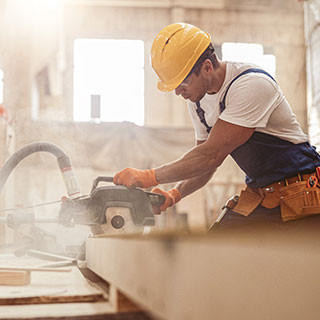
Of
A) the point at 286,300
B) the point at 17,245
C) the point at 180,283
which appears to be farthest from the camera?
the point at 17,245

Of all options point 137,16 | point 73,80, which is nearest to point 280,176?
point 73,80

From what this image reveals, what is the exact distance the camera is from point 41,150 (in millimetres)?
2326

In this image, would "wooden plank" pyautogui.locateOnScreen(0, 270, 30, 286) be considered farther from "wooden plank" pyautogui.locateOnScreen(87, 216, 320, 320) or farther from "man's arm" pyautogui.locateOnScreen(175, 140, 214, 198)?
"man's arm" pyautogui.locateOnScreen(175, 140, 214, 198)

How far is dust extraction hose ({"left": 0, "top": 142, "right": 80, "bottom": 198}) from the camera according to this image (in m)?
2.29

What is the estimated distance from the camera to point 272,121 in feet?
5.92

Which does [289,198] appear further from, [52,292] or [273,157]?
[52,292]

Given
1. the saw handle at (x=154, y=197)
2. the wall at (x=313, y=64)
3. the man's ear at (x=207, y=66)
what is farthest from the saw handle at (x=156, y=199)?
the wall at (x=313, y=64)

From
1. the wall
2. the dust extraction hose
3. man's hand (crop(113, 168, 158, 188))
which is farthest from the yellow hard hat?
the wall

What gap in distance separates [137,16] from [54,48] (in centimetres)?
275

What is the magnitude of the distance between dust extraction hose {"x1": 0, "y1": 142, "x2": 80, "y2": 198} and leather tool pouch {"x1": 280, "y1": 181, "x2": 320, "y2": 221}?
1.21 meters

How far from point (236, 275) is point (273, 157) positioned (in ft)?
4.80

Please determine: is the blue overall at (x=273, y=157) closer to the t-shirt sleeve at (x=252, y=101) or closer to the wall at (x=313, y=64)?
the t-shirt sleeve at (x=252, y=101)

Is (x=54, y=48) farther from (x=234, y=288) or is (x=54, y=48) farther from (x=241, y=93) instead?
(x=234, y=288)

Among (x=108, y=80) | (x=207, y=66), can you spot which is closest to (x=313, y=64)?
(x=108, y=80)
